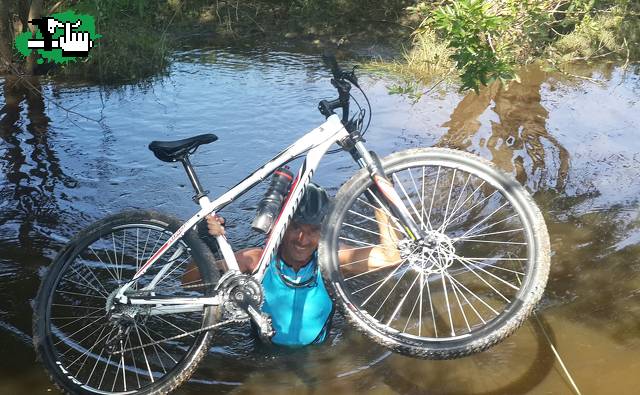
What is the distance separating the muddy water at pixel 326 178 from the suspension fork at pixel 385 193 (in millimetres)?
801

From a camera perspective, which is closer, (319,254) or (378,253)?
(319,254)

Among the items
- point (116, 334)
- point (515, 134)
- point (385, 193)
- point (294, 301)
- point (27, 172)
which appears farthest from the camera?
point (515, 134)

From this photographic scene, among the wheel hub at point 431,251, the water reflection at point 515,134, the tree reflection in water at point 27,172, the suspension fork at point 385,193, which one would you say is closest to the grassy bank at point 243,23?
the tree reflection in water at point 27,172

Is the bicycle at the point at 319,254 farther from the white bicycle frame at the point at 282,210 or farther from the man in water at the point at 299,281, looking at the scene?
the man in water at the point at 299,281

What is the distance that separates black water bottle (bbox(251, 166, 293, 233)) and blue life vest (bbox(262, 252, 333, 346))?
0.61 m

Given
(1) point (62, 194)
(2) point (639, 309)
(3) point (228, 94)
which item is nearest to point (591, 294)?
(2) point (639, 309)

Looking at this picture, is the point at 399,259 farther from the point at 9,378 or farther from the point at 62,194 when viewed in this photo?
the point at 62,194

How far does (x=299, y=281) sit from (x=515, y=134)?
4143 millimetres

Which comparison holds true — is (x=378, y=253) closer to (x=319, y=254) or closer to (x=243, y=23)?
(x=319, y=254)

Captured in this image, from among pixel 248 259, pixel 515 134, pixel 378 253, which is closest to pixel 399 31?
pixel 515 134

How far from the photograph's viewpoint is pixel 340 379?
321 centimetres

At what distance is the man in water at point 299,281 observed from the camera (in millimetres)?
3375

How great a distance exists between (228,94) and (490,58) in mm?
5581

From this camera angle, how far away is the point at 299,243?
338 centimetres
